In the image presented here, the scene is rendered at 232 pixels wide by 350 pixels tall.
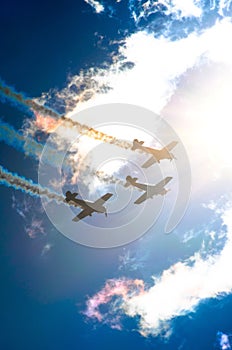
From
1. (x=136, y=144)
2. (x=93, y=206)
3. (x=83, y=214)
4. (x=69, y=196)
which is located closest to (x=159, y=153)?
(x=136, y=144)

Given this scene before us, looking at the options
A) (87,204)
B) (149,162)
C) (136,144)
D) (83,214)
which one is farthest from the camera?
(149,162)

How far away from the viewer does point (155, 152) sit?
5709 cm

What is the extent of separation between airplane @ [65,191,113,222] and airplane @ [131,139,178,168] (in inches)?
394

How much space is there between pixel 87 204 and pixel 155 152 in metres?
15.7

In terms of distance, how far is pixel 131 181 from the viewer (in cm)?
6016

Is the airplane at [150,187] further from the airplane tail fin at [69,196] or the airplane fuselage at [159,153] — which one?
the airplane tail fin at [69,196]

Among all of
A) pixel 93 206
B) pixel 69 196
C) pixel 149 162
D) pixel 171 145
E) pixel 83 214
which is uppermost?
pixel 149 162

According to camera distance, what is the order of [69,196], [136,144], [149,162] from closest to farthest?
[69,196] < [136,144] < [149,162]

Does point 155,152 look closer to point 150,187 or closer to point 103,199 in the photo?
point 150,187

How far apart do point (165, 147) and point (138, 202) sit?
43.0 ft

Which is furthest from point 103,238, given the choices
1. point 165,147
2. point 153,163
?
point 165,147

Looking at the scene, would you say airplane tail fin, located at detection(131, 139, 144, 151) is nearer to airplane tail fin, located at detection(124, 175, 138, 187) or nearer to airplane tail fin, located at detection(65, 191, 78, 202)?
airplane tail fin, located at detection(124, 175, 138, 187)

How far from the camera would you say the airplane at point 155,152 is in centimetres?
5400

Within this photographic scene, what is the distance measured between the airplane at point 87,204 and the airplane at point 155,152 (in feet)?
32.8
